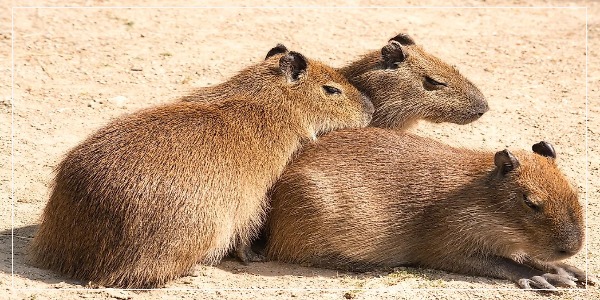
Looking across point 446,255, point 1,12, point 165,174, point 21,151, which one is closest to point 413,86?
point 446,255

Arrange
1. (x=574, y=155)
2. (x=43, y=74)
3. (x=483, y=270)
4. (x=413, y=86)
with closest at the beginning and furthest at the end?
(x=483, y=270) < (x=413, y=86) < (x=574, y=155) < (x=43, y=74)

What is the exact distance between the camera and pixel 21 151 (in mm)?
8445

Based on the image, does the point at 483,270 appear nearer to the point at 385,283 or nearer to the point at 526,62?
the point at 385,283

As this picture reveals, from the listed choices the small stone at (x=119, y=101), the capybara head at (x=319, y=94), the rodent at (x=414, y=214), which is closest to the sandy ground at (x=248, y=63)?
the small stone at (x=119, y=101)

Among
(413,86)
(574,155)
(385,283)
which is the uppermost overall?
(413,86)

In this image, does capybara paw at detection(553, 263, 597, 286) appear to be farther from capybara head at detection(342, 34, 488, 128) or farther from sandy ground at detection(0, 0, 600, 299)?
capybara head at detection(342, 34, 488, 128)

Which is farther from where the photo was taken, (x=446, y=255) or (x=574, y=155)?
(x=574, y=155)

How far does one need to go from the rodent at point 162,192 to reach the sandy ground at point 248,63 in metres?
0.18

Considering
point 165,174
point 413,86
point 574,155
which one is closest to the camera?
point 165,174

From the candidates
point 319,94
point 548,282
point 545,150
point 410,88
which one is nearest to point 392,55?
point 410,88

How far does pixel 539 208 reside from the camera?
659 centimetres

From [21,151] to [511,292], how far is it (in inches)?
165

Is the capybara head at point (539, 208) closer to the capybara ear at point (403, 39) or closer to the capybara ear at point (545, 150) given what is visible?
the capybara ear at point (545, 150)

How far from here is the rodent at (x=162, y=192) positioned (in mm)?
6102
